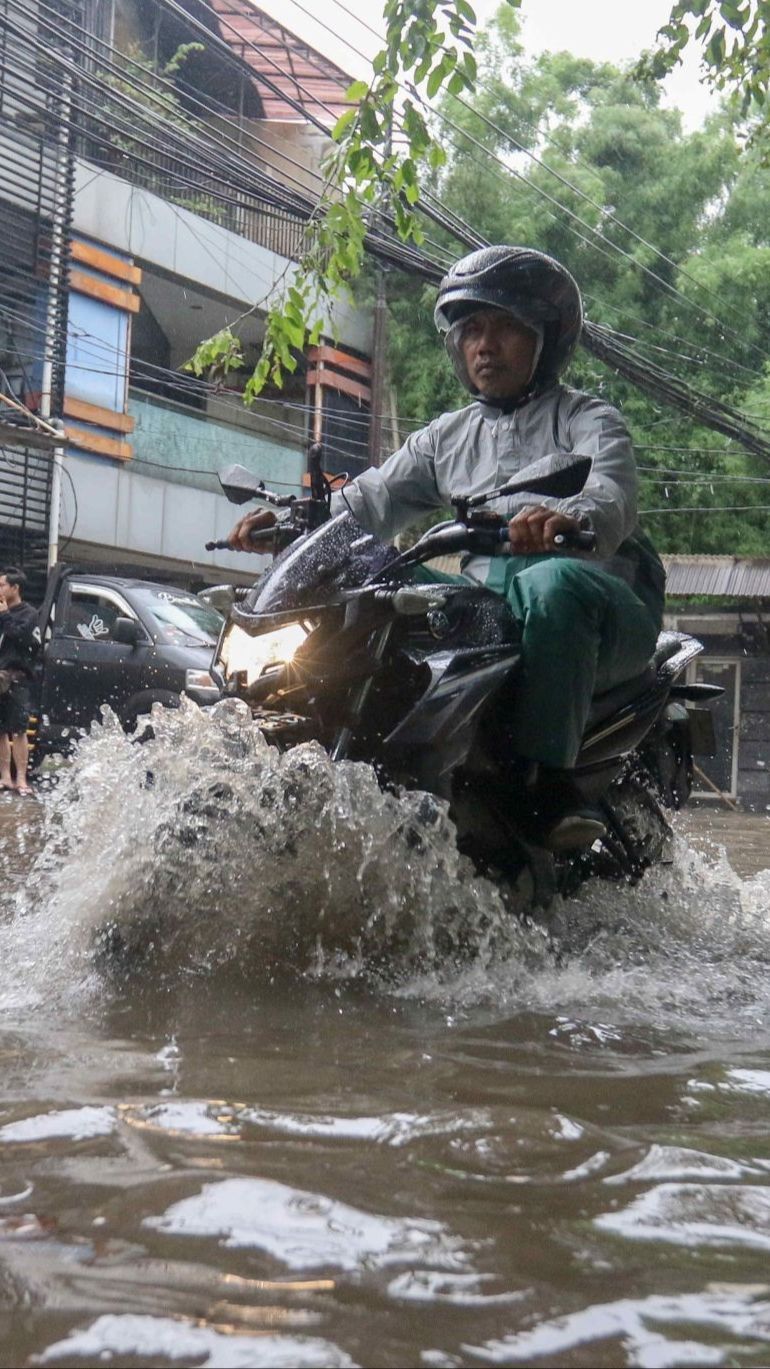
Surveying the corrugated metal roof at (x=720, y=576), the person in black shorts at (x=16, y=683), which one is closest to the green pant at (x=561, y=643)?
the person in black shorts at (x=16, y=683)

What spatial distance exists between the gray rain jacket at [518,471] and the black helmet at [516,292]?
0.75ft

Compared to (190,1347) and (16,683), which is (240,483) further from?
(16,683)

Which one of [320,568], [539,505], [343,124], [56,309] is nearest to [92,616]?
[56,309]

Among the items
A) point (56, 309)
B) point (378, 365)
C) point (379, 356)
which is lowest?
point (56, 309)

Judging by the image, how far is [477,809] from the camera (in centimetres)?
354

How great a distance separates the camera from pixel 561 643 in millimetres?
3498

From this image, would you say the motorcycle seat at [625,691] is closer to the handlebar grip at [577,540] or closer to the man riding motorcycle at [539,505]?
the man riding motorcycle at [539,505]

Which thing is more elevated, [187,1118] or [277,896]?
[277,896]

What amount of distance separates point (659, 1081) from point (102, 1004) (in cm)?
113

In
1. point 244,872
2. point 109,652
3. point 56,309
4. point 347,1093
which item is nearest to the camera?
point 347,1093

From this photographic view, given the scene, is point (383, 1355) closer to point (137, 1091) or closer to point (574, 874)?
point (137, 1091)

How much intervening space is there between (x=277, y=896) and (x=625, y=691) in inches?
53.0

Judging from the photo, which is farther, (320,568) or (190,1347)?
(320,568)

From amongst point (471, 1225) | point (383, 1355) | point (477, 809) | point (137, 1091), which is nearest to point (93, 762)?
point (477, 809)
